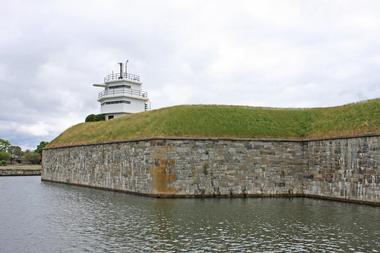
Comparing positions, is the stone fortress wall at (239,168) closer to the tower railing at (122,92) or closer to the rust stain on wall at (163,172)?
the rust stain on wall at (163,172)

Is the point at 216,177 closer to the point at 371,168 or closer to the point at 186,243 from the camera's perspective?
the point at 371,168

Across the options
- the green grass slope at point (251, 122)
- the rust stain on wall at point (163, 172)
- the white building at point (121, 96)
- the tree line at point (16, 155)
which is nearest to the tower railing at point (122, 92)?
the white building at point (121, 96)

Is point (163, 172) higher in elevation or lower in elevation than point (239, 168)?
lower

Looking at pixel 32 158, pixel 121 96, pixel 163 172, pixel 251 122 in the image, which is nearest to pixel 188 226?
pixel 163 172

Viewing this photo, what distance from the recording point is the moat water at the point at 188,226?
15.3 meters

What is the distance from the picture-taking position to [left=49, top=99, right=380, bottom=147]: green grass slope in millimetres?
31359

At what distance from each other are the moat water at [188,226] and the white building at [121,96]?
109 feet

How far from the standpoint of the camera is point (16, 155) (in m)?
114

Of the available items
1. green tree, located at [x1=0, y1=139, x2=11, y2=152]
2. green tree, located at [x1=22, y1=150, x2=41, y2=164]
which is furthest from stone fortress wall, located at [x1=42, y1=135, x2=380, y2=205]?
green tree, located at [x1=0, y1=139, x2=11, y2=152]

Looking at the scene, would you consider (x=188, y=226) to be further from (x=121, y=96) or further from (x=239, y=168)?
(x=121, y=96)

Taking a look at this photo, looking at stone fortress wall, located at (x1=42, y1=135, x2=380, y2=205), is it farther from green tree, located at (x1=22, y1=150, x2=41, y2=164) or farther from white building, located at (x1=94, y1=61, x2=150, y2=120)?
green tree, located at (x1=22, y1=150, x2=41, y2=164)

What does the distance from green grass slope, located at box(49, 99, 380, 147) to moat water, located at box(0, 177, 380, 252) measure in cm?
601

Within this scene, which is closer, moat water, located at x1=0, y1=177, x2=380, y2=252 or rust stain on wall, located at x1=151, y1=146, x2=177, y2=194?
moat water, located at x1=0, y1=177, x2=380, y2=252

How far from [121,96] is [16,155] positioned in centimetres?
6448
